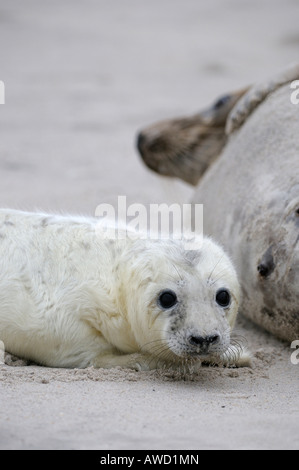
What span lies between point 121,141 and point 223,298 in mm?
4993

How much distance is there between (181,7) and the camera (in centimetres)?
1350

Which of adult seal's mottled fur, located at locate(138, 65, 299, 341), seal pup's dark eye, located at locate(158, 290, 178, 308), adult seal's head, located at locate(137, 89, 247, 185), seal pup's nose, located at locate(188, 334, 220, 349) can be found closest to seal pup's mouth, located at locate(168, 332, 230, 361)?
seal pup's nose, located at locate(188, 334, 220, 349)

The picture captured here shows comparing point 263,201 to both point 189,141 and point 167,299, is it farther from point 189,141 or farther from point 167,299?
point 189,141

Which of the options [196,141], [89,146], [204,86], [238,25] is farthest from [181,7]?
[196,141]

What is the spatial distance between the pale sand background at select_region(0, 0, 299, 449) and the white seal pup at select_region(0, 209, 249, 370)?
0.44ft

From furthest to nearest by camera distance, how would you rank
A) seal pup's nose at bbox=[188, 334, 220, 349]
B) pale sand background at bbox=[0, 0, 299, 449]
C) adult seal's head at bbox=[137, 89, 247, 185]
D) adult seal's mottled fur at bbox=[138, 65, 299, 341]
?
adult seal's head at bbox=[137, 89, 247, 185]
adult seal's mottled fur at bbox=[138, 65, 299, 341]
seal pup's nose at bbox=[188, 334, 220, 349]
pale sand background at bbox=[0, 0, 299, 449]

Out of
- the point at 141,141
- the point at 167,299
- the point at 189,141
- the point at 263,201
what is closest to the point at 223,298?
the point at 167,299

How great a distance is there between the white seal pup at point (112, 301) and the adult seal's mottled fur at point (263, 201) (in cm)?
29

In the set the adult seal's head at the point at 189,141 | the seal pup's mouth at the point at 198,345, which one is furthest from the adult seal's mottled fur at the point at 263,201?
the adult seal's head at the point at 189,141

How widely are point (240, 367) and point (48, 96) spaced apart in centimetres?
617

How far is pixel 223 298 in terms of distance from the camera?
10.9 ft

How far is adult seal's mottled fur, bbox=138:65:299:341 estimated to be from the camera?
3.62 meters

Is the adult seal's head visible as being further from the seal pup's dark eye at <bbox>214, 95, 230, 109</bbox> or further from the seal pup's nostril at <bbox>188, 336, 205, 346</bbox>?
the seal pup's nostril at <bbox>188, 336, 205, 346</bbox>

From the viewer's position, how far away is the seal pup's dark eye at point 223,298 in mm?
3303
